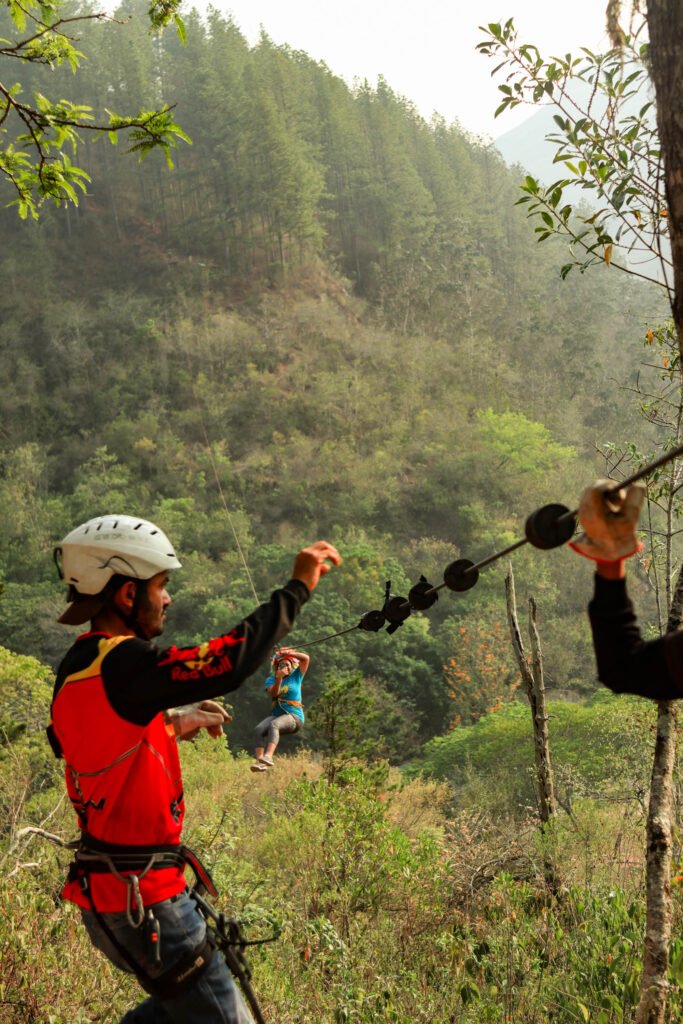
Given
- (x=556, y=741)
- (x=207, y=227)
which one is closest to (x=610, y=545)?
(x=556, y=741)

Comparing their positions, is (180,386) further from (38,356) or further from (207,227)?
(207,227)

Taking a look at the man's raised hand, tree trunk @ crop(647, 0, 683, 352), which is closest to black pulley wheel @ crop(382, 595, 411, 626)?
the man's raised hand

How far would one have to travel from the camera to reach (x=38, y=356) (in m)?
36.5

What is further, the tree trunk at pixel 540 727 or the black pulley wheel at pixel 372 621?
the tree trunk at pixel 540 727

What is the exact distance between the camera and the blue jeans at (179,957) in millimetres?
1783

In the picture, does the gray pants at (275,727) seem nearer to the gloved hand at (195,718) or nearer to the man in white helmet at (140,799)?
the gloved hand at (195,718)

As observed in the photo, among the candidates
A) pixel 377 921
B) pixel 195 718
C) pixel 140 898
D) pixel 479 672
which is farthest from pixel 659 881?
pixel 479 672

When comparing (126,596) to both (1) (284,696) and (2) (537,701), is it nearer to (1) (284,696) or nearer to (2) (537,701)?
(1) (284,696)

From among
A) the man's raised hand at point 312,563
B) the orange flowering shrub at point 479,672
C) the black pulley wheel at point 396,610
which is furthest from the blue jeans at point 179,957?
the orange flowering shrub at point 479,672

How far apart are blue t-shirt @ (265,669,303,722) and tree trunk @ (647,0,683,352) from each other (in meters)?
3.54

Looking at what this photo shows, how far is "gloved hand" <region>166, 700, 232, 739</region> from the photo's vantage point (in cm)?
220

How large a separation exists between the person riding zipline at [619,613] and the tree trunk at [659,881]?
2043mm

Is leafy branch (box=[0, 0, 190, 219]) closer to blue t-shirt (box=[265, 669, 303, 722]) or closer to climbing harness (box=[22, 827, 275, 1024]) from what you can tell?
climbing harness (box=[22, 827, 275, 1024])

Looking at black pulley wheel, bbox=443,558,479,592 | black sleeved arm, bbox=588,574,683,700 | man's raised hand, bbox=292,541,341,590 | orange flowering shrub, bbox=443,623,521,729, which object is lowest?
orange flowering shrub, bbox=443,623,521,729
